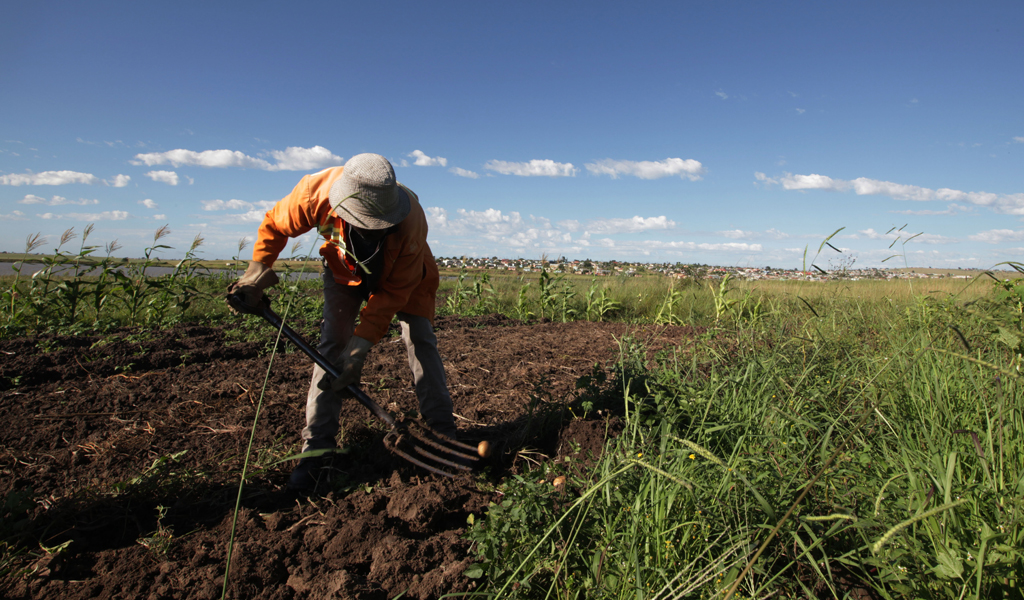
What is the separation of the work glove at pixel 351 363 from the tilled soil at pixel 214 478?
0.48 m

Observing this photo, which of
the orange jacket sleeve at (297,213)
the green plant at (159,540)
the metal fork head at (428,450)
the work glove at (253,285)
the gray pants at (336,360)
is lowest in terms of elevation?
the green plant at (159,540)

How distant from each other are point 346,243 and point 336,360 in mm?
623

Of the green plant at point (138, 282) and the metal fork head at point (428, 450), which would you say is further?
the green plant at point (138, 282)

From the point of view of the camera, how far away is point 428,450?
2684mm

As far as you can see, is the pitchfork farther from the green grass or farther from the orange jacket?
the green grass

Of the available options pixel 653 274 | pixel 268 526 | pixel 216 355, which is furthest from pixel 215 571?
pixel 653 274

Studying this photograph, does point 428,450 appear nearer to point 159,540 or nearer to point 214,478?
point 214,478

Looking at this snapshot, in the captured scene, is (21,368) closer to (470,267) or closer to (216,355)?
(216,355)

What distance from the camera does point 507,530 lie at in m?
1.64

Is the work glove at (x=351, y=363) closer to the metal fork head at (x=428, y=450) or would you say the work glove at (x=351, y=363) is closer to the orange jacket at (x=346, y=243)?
the orange jacket at (x=346, y=243)

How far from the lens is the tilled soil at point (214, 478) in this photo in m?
1.76

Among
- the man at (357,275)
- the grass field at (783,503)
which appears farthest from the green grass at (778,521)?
the man at (357,275)

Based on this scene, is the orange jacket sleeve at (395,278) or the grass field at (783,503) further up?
the orange jacket sleeve at (395,278)

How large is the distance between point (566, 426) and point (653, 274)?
8.62 meters
